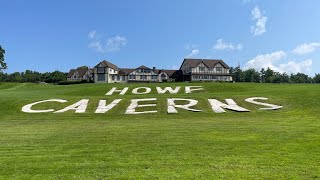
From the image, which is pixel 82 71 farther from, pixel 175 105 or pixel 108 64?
pixel 175 105

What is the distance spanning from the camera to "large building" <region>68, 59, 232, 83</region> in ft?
387

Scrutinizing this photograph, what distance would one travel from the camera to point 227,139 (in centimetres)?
1426

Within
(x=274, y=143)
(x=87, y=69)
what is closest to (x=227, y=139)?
(x=274, y=143)

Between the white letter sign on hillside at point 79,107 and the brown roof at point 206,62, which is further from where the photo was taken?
the brown roof at point 206,62

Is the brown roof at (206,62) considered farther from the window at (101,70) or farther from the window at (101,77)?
the window at (101,77)

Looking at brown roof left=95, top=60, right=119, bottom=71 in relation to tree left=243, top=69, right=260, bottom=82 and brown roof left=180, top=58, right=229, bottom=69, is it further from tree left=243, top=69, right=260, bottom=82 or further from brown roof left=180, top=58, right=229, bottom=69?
tree left=243, top=69, right=260, bottom=82

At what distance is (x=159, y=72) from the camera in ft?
412

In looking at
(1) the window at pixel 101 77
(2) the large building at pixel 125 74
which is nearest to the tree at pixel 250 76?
(2) the large building at pixel 125 74

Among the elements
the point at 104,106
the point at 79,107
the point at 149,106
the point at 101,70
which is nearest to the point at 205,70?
the point at 101,70

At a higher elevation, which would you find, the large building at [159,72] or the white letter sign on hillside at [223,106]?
the large building at [159,72]

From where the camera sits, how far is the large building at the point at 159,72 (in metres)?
118

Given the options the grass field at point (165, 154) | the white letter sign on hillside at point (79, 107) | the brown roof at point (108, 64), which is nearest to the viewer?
the grass field at point (165, 154)

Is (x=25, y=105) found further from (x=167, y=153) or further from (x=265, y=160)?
(x=265, y=160)

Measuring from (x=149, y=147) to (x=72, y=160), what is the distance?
293 centimetres
